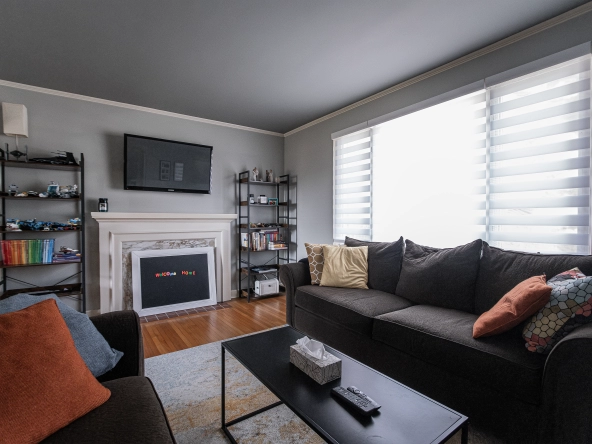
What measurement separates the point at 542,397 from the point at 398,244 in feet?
5.20

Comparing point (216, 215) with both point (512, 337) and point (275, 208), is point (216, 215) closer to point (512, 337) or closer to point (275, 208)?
point (275, 208)

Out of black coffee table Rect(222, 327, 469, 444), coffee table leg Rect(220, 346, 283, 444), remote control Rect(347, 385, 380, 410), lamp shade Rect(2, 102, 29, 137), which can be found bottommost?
coffee table leg Rect(220, 346, 283, 444)

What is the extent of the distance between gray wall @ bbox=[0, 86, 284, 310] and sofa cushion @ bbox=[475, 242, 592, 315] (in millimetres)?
3231

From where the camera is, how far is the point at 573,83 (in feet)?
6.50

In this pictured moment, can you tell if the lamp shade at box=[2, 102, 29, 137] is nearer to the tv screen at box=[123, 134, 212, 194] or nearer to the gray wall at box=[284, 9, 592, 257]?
the tv screen at box=[123, 134, 212, 194]

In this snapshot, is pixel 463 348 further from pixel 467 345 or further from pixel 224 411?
pixel 224 411

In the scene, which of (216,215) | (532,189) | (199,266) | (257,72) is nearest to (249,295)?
(199,266)

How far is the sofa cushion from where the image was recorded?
174 centimetres

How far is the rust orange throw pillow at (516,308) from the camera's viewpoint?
145cm

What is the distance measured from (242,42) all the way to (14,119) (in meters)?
2.34

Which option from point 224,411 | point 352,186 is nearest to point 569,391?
point 224,411

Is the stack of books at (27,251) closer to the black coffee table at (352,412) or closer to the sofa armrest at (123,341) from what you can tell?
the sofa armrest at (123,341)

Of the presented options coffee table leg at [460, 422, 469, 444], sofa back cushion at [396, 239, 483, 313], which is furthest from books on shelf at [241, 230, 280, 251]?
coffee table leg at [460, 422, 469, 444]

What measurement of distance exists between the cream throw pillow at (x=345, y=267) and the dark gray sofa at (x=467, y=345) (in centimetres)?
8
